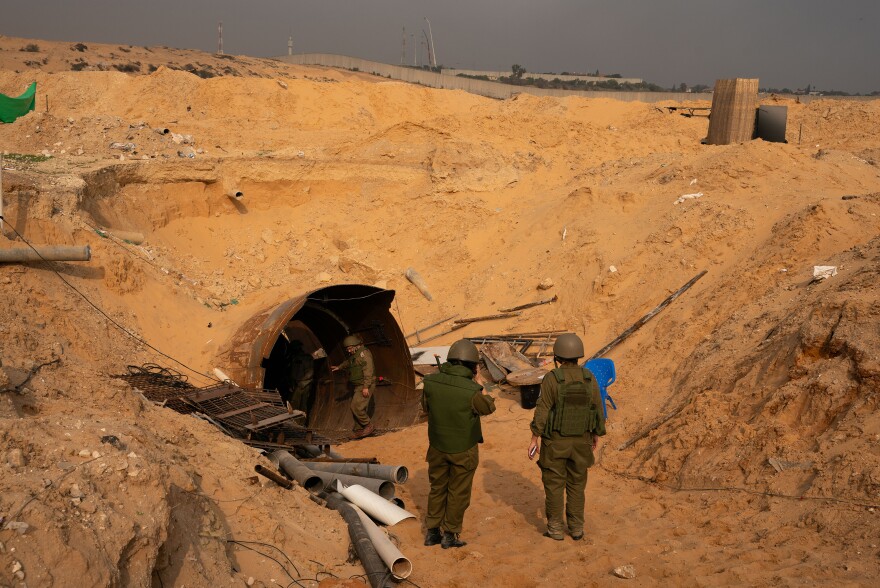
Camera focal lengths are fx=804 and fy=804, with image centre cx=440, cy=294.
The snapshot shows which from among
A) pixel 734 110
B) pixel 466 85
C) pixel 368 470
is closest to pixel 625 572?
pixel 368 470

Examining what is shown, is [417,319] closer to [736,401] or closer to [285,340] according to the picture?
[285,340]

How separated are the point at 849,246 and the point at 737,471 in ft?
18.2

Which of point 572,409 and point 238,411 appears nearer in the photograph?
point 572,409

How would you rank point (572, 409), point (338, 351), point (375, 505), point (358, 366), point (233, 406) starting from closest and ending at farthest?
point (572, 409) → point (375, 505) → point (233, 406) → point (358, 366) → point (338, 351)

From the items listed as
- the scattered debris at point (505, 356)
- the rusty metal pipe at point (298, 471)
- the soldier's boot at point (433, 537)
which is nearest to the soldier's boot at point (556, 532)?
the soldier's boot at point (433, 537)

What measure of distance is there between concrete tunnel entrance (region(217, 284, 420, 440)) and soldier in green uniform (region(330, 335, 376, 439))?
277mm

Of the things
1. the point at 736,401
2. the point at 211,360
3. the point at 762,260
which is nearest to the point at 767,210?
the point at 762,260

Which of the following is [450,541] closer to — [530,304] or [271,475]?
[271,475]

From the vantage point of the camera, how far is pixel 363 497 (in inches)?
277

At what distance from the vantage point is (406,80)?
1689 inches

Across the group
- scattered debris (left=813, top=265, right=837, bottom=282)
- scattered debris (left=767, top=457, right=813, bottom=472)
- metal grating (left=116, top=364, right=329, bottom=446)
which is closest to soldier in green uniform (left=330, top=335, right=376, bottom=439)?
metal grating (left=116, top=364, right=329, bottom=446)

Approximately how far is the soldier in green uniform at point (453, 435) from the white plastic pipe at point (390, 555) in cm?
59

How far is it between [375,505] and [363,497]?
0.45 feet

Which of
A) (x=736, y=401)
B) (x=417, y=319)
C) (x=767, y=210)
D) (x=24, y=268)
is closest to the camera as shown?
(x=736, y=401)
